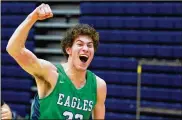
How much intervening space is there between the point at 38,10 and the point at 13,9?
6710 mm

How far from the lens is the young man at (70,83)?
3.19 metres

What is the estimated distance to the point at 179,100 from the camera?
7.70 meters

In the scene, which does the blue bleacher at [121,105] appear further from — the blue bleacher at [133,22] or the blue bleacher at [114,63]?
the blue bleacher at [133,22]

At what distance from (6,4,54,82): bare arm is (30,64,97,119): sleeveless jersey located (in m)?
0.16

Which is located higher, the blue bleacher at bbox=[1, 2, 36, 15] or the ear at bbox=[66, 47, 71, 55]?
the blue bleacher at bbox=[1, 2, 36, 15]

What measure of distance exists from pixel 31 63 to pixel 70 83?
1.35 feet

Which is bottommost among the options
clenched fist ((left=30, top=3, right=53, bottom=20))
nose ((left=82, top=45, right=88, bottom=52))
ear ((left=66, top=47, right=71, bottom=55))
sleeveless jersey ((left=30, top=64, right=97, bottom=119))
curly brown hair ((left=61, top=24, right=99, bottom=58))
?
sleeveless jersey ((left=30, top=64, right=97, bottom=119))

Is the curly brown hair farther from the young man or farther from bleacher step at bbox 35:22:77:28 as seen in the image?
bleacher step at bbox 35:22:77:28

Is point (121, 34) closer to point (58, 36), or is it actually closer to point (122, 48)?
point (122, 48)

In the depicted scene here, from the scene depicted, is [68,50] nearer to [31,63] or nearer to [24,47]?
[31,63]

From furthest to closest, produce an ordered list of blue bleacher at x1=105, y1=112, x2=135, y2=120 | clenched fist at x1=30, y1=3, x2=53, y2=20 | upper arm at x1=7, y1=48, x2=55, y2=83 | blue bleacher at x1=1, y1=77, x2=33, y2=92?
blue bleacher at x1=1, y1=77, x2=33, y2=92 < blue bleacher at x1=105, y1=112, x2=135, y2=120 < upper arm at x1=7, y1=48, x2=55, y2=83 < clenched fist at x1=30, y1=3, x2=53, y2=20

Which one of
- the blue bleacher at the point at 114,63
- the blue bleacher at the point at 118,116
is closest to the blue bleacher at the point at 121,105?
the blue bleacher at the point at 118,116

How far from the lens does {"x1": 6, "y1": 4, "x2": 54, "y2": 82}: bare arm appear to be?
2.61m

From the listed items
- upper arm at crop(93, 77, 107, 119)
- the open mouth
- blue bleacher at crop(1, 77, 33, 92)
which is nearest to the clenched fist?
the open mouth
